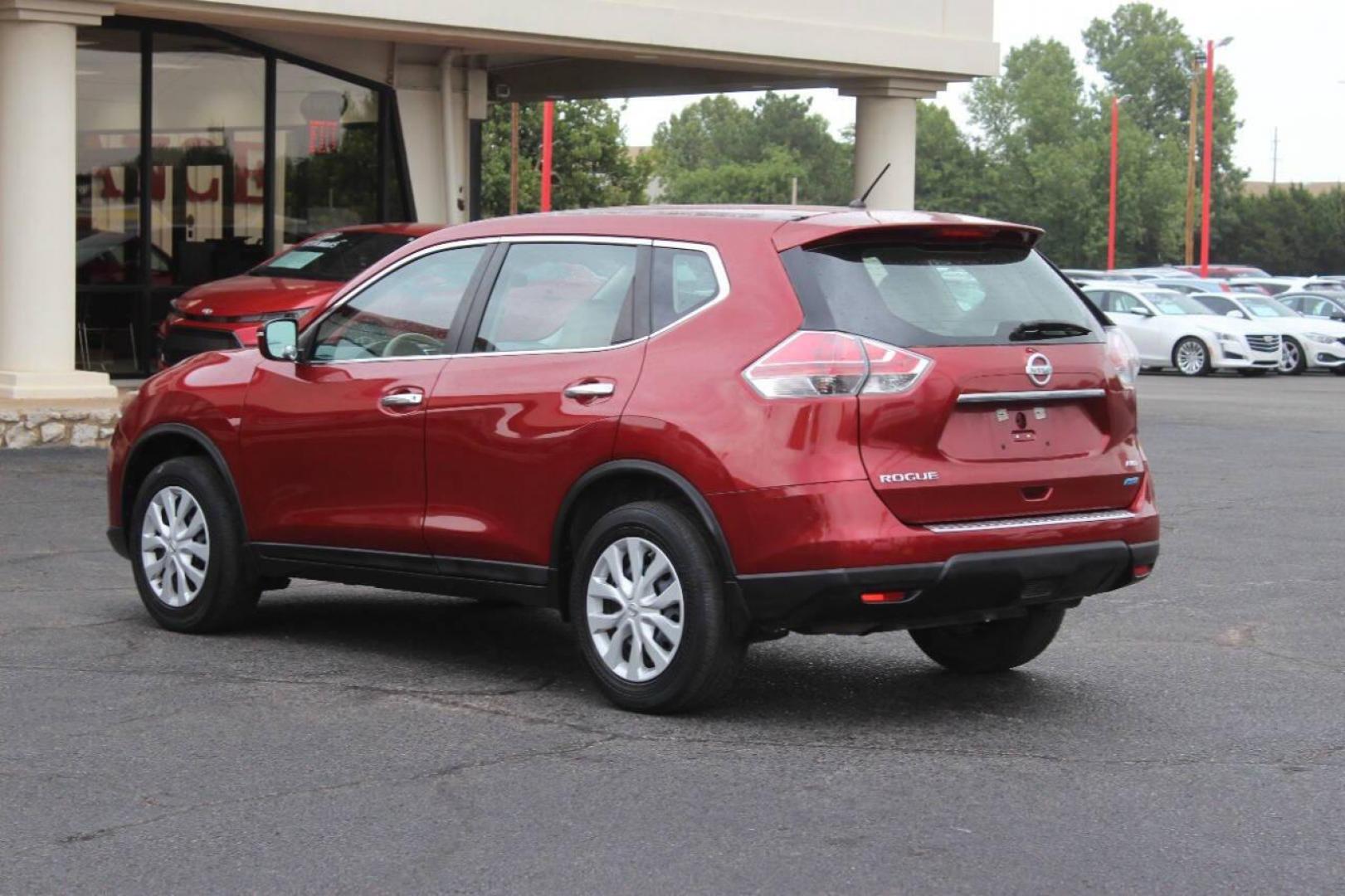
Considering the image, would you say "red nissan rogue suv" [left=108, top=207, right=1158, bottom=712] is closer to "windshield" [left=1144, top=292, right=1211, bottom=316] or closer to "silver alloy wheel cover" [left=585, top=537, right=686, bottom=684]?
"silver alloy wheel cover" [left=585, top=537, right=686, bottom=684]

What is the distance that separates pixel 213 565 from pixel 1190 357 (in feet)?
88.4

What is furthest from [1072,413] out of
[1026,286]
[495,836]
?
[495,836]

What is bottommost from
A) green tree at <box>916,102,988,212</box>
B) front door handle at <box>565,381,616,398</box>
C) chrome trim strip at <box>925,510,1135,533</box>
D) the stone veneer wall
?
the stone veneer wall

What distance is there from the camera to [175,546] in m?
8.20

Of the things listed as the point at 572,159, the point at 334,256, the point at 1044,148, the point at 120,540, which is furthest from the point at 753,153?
the point at 120,540

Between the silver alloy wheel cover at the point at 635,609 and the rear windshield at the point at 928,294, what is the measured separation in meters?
0.95

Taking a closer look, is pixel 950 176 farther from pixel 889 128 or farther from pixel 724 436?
pixel 724 436

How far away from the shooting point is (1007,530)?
6.33 m

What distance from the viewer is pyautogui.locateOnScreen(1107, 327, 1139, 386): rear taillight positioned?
268 inches

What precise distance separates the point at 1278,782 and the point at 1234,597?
3755 mm

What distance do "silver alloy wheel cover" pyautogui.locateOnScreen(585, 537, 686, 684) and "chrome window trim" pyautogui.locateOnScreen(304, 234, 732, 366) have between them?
0.73 metres

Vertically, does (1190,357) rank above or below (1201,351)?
below

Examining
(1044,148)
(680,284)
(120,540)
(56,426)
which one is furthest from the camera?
(1044,148)

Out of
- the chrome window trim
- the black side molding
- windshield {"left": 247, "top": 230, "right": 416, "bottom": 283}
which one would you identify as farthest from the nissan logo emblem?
windshield {"left": 247, "top": 230, "right": 416, "bottom": 283}
